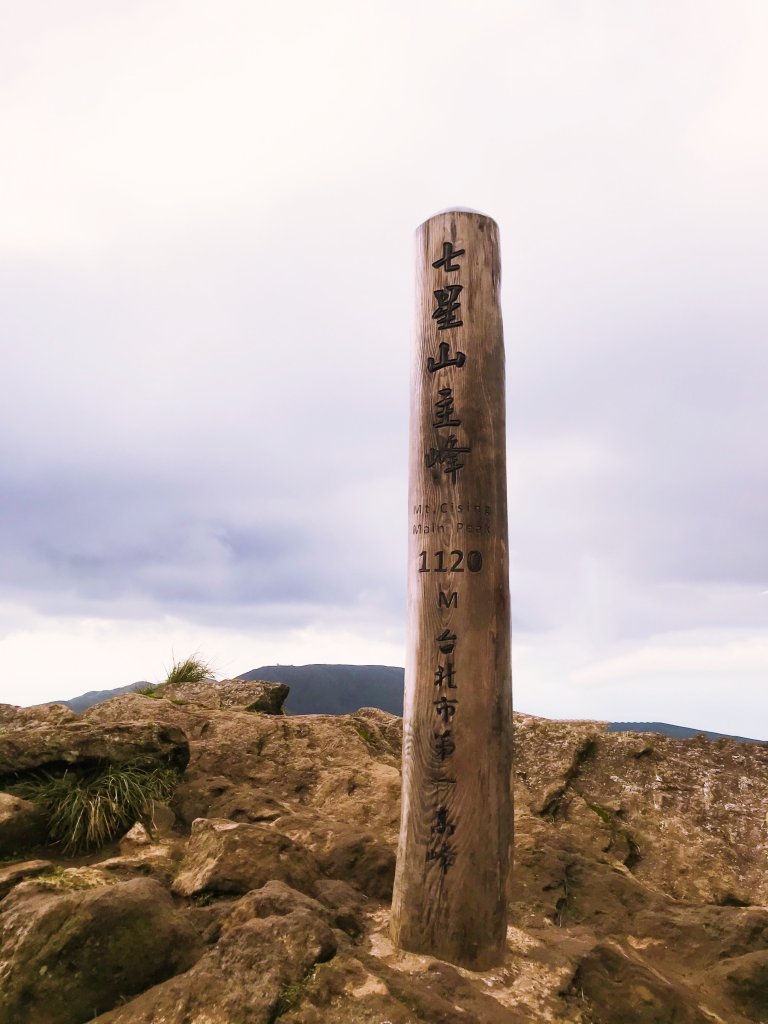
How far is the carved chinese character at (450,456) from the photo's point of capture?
5.74 metres

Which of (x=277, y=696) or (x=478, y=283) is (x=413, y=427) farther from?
(x=277, y=696)

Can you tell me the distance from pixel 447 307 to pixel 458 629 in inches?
109

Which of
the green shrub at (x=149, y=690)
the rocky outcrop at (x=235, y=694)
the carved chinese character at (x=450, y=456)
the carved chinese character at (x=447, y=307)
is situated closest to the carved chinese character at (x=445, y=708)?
the carved chinese character at (x=450, y=456)

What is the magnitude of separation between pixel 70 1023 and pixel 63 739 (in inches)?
122

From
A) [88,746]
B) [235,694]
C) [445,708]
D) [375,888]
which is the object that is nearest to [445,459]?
[445,708]

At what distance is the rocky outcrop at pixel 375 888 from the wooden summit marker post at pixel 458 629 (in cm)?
45

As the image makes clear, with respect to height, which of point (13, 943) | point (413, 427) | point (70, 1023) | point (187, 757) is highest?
point (413, 427)

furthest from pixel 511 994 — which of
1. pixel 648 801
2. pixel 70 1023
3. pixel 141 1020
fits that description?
pixel 648 801

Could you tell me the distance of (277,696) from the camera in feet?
38.0

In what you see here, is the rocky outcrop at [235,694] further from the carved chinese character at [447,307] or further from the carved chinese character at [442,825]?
the carved chinese character at [447,307]

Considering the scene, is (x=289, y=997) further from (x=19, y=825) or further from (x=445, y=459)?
(x=445, y=459)

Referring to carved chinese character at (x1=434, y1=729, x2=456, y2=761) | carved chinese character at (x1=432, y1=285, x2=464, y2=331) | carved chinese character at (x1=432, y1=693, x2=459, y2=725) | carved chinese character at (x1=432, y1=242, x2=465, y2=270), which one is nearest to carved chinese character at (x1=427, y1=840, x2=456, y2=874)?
carved chinese character at (x1=434, y1=729, x2=456, y2=761)

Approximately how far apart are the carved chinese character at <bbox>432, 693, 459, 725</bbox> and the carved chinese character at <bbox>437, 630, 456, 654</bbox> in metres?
0.35

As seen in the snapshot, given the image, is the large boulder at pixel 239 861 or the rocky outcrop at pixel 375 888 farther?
the large boulder at pixel 239 861
